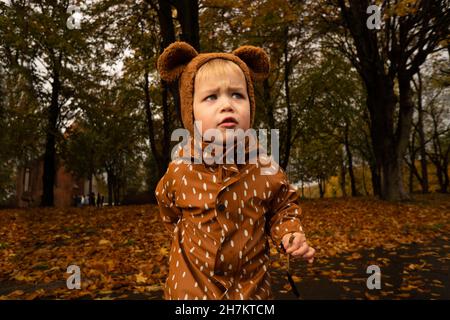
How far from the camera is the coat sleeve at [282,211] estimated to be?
74.8 inches

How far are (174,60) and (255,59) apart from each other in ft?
1.62

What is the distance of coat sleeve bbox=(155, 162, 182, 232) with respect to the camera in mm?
2029

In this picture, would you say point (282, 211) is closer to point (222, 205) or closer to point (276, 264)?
point (222, 205)

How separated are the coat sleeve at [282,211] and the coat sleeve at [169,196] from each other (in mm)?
529

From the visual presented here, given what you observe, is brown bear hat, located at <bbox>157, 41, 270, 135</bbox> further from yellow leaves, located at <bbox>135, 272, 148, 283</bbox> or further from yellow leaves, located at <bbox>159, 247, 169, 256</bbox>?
yellow leaves, located at <bbox>159, 247, 169, 256</bbox>

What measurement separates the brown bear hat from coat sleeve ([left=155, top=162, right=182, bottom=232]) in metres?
0.26

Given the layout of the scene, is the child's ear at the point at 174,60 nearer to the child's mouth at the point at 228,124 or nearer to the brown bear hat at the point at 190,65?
the brown bear hat at the point at 190,65

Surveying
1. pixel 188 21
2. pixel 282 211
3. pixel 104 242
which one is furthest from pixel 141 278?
pixel 188 21

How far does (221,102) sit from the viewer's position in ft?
6.18

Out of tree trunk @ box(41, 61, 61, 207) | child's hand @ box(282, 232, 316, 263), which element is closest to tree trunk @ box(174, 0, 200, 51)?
child's hand @ box(282, 232, 316, 263)

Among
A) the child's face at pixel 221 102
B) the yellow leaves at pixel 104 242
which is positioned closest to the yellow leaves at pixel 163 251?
the yellow leaves at pixel 104 242

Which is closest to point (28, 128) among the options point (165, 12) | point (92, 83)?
point (92, 83)
